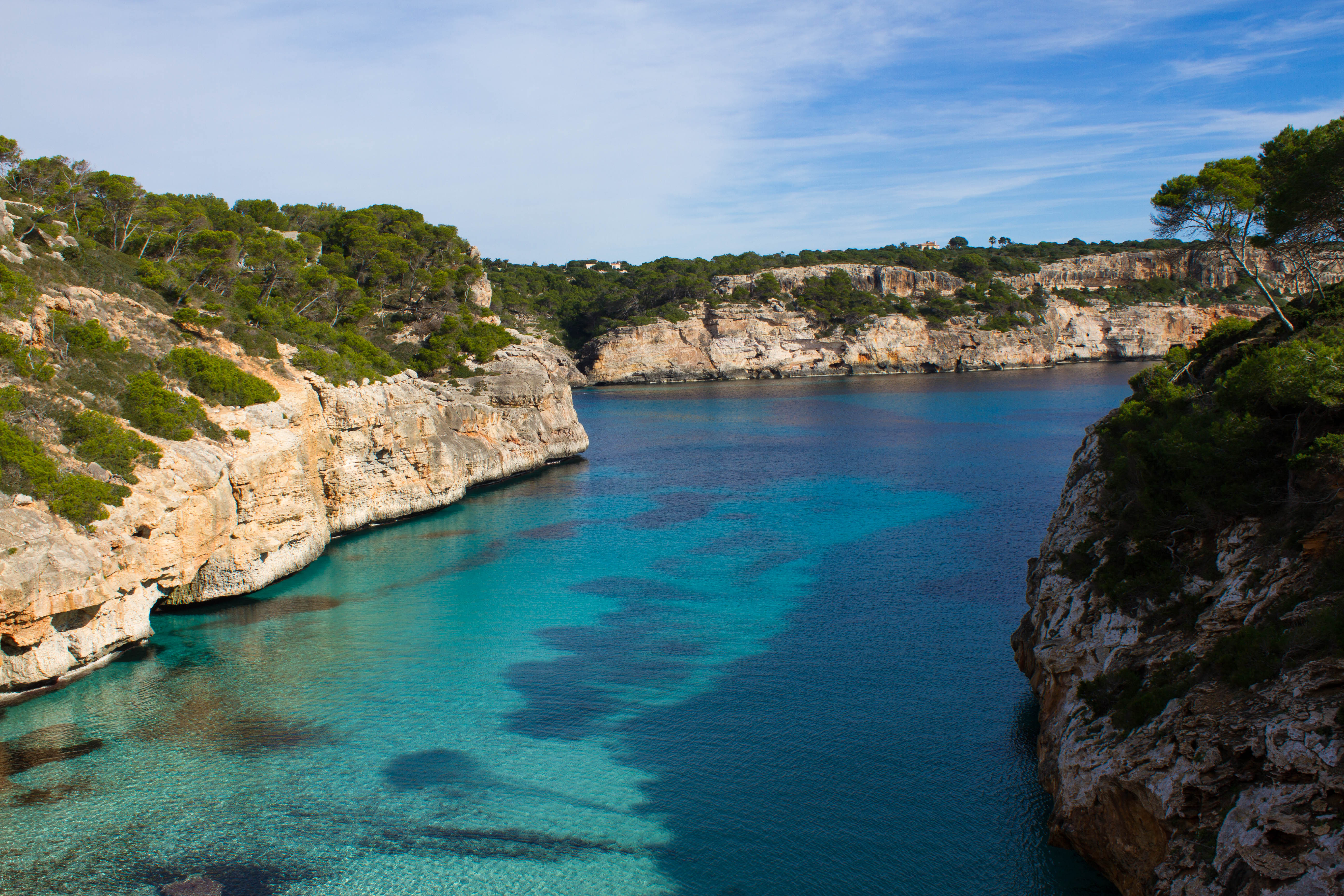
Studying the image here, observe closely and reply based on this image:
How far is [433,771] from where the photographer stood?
15.5 m

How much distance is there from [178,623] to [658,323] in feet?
285

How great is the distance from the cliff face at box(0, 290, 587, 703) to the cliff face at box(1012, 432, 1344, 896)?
20181 mm

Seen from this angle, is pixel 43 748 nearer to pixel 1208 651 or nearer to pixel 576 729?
pixel 576 729

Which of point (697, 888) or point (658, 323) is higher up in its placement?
point (658, 323)

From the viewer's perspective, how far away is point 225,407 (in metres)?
26.2

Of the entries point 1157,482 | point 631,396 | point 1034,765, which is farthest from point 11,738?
point 631,396

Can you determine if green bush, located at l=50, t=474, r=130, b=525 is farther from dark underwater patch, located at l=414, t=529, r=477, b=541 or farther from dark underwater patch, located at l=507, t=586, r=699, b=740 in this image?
dark underwater patch, located at l=414, t=529, r=477, b=541

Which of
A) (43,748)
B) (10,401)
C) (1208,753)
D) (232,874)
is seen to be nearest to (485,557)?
(10,401)

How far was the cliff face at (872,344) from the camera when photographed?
10775cm

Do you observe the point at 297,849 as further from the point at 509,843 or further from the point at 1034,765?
the point at 1034,765

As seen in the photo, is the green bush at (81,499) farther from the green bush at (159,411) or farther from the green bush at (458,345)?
the green bush at (458,345)

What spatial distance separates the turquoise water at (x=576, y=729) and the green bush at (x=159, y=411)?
5.65 metres

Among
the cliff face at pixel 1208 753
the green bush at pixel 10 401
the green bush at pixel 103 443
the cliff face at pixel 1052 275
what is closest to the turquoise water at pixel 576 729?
the cliff face at pixel 1208 753

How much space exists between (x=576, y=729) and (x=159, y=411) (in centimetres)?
1574
